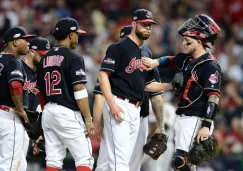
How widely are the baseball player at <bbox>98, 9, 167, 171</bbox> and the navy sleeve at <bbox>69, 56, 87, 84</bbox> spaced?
25 cm

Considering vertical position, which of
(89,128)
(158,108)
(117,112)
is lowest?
(89,128)

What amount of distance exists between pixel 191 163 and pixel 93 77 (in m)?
6.63

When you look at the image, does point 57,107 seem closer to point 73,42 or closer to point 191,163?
point 73,42

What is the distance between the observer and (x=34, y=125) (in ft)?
32.4

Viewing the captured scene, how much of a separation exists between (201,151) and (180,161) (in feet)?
0.92

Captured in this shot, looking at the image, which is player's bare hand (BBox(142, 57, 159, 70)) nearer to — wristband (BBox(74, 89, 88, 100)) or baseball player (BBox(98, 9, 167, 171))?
baseball player (BBox(98, 9, 167, 171))

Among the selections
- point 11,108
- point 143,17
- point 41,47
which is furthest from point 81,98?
point 41,47

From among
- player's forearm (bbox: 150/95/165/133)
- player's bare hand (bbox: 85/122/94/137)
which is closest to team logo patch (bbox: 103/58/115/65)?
player's bare hand (bbox: 85/122/94/137)

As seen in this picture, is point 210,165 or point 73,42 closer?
point 73,42

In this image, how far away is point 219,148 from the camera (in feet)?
47.2

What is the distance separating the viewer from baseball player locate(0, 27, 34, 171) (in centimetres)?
929

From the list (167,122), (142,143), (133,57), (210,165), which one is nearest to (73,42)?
(133,57)

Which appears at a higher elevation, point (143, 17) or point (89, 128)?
point (143, 17)

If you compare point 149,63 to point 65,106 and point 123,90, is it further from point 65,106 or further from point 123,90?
point 65,106
